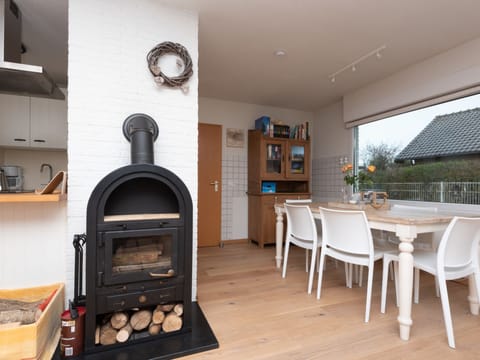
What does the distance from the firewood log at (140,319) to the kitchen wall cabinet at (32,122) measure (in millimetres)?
2518

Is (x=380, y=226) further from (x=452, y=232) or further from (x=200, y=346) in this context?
(x=200, y=346)

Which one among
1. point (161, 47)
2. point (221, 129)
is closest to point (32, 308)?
point (161, 47)

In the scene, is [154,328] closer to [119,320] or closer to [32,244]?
[119,320]

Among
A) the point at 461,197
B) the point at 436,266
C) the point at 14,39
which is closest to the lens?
the point at 436,266

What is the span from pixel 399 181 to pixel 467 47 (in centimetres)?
156

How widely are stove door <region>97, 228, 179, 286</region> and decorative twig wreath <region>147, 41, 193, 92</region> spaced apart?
43.8 inches

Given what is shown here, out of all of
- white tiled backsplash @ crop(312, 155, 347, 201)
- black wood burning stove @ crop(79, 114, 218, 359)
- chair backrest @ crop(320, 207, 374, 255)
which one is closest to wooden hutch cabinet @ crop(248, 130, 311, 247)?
white tiled backsplash @ crop(312, 155, 347, 201)

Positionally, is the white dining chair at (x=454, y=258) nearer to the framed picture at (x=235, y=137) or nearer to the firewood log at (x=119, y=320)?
the firewood log at (x=119, y=320)

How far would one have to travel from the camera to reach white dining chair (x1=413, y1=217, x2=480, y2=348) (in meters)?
1.52

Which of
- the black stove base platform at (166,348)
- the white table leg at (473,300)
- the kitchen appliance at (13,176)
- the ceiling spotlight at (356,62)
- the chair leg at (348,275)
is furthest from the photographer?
the kitchen appliance at (13,176)

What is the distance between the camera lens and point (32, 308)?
150 centimetres

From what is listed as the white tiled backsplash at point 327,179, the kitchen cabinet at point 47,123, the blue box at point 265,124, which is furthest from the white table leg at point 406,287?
the kitchen cabinet at point 47,123

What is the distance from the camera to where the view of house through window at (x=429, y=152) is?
254 cm

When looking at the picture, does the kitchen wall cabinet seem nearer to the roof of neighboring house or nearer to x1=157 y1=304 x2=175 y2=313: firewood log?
x1=157 y1=304 x2=175 y2=313: firewood log
